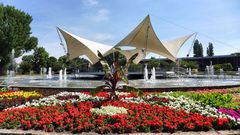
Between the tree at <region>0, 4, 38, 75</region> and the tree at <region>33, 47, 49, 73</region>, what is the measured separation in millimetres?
1800

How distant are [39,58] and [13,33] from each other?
9330 millimetres

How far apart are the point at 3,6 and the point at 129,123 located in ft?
147

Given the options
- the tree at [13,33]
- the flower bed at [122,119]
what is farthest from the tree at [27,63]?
the flower bed at [122,119]

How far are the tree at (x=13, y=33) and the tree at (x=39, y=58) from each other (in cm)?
180

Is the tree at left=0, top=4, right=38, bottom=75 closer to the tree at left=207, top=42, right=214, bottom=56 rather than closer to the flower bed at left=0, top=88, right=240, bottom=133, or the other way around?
the flower bed at left=0, top=88, right=240, bottom=133

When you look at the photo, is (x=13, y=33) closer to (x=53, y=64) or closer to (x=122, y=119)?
(x=53, y=64)

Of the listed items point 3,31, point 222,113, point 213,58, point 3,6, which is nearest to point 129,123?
point 222,113

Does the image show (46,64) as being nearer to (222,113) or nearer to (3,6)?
(3,6)

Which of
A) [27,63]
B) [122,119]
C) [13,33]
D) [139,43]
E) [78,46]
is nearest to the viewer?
[122,119]

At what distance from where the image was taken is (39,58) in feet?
165

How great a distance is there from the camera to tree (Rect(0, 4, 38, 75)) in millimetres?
41594

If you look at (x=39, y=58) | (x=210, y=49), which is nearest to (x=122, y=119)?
(x=39, y=58)

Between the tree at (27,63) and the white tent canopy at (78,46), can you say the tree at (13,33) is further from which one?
the white tent canopy at (78,46)

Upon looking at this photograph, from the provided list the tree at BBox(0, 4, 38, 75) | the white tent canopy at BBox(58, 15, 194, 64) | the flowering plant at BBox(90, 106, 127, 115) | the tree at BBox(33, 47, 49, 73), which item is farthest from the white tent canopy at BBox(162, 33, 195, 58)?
the tree at BBox(33, 47, 49, 73)
